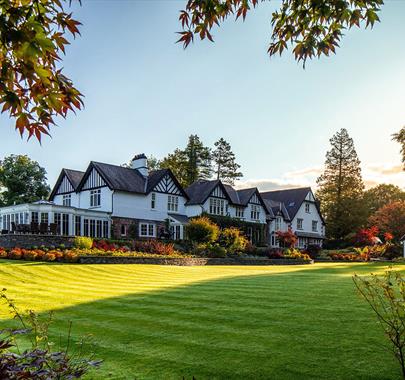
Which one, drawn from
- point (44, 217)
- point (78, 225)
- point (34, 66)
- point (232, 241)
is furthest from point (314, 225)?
point (34, 66)

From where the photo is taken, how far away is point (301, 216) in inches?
2392

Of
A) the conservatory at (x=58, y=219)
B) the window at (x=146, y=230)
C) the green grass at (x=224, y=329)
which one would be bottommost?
the green grass at (x=224, y=329)

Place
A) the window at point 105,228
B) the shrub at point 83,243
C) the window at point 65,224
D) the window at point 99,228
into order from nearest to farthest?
the shrub at point 83,243 < the window at point 65,224 < the window at point 99,228 < the window at point 105,228

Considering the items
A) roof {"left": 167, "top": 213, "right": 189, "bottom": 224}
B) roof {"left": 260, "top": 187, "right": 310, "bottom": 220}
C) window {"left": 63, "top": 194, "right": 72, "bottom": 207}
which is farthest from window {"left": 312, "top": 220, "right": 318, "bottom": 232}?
window {"left": 63, "top": 194, "right": 72, "bottom": 207}

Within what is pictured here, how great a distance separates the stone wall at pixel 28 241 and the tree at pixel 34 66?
1037 inches

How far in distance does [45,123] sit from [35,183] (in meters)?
55.3

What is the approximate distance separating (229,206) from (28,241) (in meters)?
26.5

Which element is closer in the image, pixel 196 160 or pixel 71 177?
pixel 71 177

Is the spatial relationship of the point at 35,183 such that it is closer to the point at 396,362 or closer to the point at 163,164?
the point at 163,164

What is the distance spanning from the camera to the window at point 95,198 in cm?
4106

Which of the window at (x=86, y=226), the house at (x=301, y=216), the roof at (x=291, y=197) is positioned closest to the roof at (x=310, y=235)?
the house at (x=301, y=216)

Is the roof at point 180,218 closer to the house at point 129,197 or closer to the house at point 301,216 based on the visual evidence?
the house at point 129,197

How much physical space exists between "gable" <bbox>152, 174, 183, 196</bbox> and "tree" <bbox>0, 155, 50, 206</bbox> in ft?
62.3

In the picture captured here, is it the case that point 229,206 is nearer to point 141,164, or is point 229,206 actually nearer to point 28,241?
point 141,164
